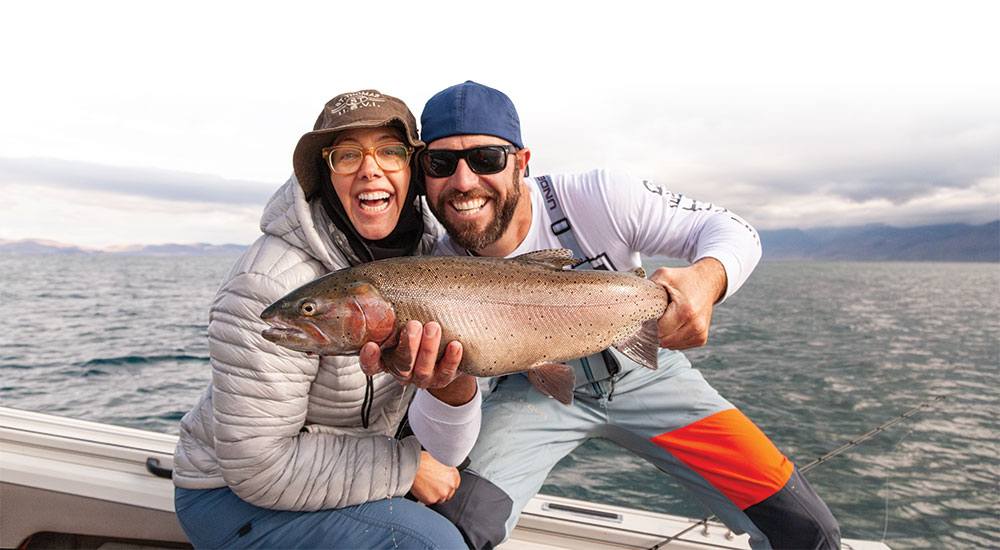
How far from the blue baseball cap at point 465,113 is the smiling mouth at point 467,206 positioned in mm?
431

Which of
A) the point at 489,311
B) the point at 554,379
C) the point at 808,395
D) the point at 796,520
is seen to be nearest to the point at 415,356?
the point at 489,311

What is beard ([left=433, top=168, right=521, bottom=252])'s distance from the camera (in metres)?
3.58

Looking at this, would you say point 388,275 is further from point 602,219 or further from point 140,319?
point 140,319

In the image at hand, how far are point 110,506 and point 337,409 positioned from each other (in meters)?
2.23

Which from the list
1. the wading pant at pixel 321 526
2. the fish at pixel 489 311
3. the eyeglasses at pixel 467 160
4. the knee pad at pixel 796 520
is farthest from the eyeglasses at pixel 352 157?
the knee pad at pixel 796 520

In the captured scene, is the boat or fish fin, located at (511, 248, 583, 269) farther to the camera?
the boat

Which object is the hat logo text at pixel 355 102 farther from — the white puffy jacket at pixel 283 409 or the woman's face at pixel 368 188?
the white puffy jacket at pixel 283 409

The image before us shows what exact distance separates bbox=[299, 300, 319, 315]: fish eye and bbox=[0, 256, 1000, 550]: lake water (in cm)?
580

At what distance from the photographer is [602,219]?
12.7 feet

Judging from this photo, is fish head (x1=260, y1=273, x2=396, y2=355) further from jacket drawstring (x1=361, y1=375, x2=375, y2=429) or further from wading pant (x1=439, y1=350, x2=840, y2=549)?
wading pant (x1=439, y1=350, x2=840, y2=549)

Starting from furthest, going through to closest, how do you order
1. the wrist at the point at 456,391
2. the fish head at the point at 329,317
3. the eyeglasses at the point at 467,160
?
the eyeglasses at the point at 467,160 < the wrist at the point at 456,391 < the fish head at the point at 329,317

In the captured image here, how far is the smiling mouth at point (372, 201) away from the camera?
3008 millimetres

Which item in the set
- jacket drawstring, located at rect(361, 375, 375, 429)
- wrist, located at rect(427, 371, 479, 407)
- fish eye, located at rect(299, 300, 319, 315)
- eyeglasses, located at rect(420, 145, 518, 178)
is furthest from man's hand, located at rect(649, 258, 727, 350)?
fish eye, located at rect(299, 300, 319, 315)

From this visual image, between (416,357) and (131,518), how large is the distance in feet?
9.45
